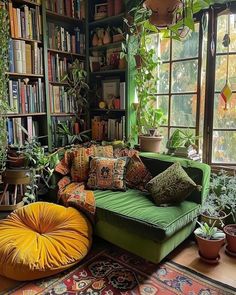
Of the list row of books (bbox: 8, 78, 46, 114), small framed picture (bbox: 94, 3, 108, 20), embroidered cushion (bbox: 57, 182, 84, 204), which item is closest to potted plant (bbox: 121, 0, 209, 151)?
small framed picture (bbox: 94, 3, 108, 20)

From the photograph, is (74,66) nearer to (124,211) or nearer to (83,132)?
(83,132)

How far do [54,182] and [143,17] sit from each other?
1.85 metres

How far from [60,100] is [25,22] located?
85 centimetres

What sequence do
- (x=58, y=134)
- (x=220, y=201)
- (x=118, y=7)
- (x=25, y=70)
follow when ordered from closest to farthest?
(x=220, y=201) < (x=25, y=70) < (x=118, y=7) < (x=58, y=134)

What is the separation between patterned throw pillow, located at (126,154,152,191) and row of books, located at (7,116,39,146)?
1098 mm

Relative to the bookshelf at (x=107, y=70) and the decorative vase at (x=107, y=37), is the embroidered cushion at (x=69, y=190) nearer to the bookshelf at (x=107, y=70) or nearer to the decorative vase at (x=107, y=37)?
the bookshelf at (x=107, y=70)

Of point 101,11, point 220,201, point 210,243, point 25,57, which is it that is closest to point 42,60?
point 25,57

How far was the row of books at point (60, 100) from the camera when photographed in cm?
297

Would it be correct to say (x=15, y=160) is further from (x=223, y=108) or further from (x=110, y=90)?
(x=223, y=108)

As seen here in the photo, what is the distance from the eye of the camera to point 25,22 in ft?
8.59

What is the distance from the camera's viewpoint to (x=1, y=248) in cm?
185

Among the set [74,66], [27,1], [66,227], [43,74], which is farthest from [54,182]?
[27,1]

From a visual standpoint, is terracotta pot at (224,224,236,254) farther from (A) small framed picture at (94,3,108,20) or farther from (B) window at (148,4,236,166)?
(A) small framed picture at (94,3,108,20)

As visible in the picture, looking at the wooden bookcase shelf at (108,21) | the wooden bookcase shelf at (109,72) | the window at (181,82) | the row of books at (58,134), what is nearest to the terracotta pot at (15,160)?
the row of books at (58,134)
